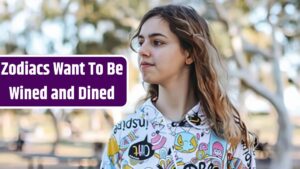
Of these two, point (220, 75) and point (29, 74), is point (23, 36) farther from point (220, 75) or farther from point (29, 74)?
point (220, 75)

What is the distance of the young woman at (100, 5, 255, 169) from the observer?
1384 mm

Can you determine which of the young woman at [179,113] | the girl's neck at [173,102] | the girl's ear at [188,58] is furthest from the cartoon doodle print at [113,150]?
the girl's ear at [188,58]

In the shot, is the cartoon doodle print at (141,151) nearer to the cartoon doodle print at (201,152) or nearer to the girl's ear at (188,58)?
the cartoon doodle print at (201,152)

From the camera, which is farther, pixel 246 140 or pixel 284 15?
pixel 284 15

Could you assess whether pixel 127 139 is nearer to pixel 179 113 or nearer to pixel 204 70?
pixel 179 113

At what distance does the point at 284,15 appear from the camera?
1184 centimetres

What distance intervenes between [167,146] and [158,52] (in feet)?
0.70

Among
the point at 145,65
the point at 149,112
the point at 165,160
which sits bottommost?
the point at 165,160

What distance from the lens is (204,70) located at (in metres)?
1.48

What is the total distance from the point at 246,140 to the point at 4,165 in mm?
15601

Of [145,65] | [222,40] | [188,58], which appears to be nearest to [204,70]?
[188,58]

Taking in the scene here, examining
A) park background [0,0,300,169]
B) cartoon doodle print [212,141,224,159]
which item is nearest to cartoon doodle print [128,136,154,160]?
cartoon doodle print [212,141,224,159]

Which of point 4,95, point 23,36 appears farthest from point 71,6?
point 4,95

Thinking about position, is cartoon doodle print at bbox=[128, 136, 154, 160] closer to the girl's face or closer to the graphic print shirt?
the graphic print shirt
